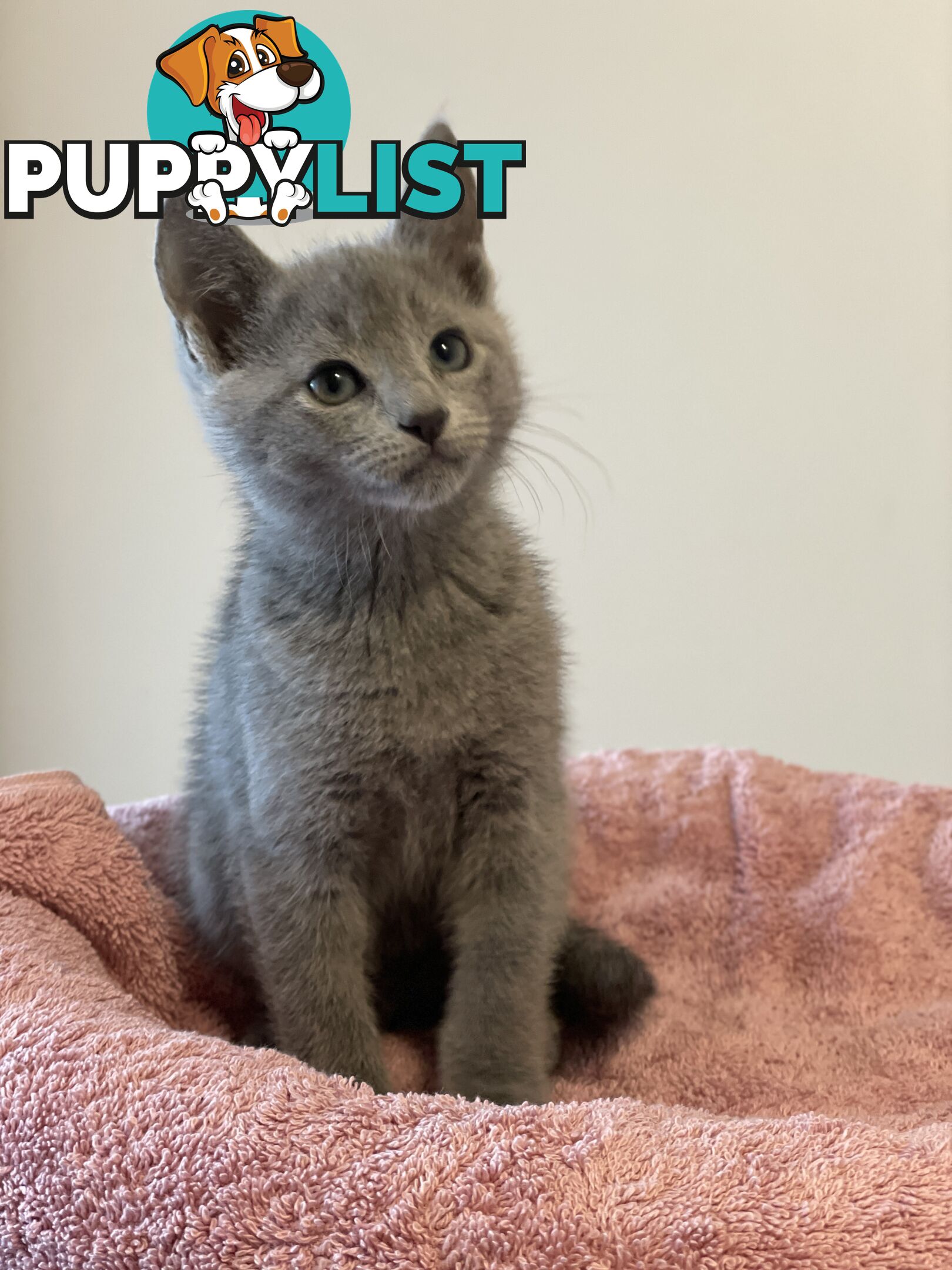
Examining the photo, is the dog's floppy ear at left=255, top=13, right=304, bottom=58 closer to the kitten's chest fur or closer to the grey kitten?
the grey kitten

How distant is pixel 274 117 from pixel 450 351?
776 millimetres

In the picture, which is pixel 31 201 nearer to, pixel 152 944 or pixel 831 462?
pixel 152 944

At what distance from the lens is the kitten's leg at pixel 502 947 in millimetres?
893

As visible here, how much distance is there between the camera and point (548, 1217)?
603 millimetres

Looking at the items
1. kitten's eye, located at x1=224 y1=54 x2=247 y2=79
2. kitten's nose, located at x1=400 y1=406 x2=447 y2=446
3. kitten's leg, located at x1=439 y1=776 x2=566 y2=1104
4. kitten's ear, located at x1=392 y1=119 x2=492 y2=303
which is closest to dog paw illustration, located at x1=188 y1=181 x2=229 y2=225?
kitten's eye, located at x1=224 y1=54 x2=247 y2=79

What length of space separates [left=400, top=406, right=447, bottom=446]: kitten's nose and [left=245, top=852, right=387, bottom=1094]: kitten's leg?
14.2 inches

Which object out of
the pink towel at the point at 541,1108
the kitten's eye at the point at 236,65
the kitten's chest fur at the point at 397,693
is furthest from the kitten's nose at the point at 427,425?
the kitten's eye at the point at 236,65

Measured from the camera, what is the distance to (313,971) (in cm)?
90

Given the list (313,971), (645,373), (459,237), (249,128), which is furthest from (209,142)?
(313,971)

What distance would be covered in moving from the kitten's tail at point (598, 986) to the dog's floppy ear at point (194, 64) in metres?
1.22

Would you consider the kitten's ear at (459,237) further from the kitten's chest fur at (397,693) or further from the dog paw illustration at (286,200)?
the dog paw illustration at (286,200)

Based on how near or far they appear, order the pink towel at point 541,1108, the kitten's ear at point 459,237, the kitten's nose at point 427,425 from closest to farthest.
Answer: the pink towel at point 541,1108, the kitten's nose at point 427,425, the kitten's ear at point 459,237

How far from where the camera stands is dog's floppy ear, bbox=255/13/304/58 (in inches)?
59.6

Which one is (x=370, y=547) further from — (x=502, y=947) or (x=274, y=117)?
(x=274, y=117)
